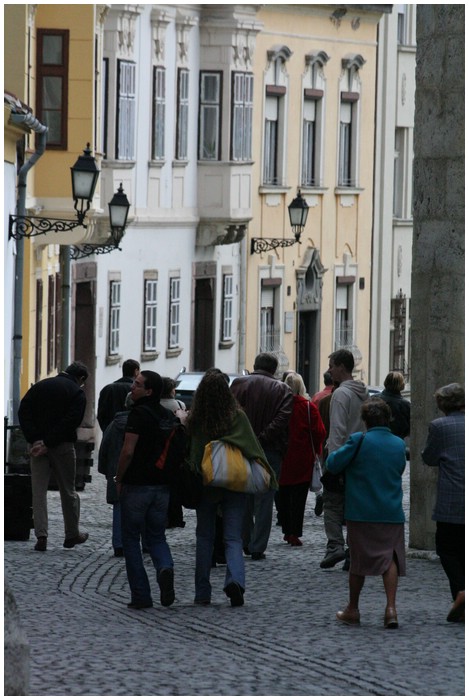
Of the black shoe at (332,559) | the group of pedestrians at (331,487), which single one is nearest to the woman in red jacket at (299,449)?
the group of pedestrians at (331,487)

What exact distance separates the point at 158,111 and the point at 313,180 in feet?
28.3

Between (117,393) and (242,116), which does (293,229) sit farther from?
(117,393)

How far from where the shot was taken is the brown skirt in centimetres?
1323

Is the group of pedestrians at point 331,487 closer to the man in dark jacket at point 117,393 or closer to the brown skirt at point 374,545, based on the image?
the brown skirt at point 374,545

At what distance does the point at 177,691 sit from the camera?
34.6 ft

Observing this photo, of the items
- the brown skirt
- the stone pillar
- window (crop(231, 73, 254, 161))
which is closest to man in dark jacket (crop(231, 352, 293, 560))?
the stone pillar

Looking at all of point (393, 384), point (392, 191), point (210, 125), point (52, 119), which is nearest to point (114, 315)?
point (210, 125)

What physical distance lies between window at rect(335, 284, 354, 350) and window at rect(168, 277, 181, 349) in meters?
8.05

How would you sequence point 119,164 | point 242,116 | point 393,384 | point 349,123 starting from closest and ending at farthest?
1. point 393,384
2. point 119,164
3. point 242,116
4. point 349,123

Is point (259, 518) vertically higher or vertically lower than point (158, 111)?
lower

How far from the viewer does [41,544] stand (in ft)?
57.8

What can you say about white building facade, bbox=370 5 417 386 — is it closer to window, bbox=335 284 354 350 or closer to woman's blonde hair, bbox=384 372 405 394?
window, bbox=335 284 354 350

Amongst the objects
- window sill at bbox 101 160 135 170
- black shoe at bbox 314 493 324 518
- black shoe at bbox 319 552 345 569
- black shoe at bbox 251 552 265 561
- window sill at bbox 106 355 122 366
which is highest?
window sill at bbox 101 160 135 170

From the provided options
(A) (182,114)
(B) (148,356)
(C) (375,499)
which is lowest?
(B) (148,356)
